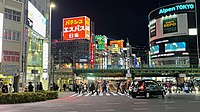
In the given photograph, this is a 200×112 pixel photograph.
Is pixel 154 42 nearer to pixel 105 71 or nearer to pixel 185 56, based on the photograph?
pixel 185 56

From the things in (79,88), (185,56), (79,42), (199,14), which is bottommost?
(79,88)

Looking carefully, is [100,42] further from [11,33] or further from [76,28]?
[11,33]

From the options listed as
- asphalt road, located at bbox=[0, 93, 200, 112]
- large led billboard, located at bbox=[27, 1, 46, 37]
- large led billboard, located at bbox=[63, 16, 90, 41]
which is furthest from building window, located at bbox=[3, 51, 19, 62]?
asphalt road, located at bbox=[0, 93, 200, 112]

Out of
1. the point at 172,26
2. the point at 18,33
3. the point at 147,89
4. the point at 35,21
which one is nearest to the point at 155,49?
the point at 172,26

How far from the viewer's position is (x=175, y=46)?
310 feet

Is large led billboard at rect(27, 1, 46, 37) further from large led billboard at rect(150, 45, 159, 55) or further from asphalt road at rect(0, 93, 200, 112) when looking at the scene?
large led billboard at rect(150, 45, 159, 55)

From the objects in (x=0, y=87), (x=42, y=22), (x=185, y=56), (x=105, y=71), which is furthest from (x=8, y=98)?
(x=185, y=56)

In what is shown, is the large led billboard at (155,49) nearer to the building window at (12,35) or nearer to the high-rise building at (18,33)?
the high-rise building at (18,33)

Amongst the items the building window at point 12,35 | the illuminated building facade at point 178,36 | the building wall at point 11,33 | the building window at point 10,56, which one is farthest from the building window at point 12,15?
the illuminated building facade at point 178,36

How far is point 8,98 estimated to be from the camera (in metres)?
18.2

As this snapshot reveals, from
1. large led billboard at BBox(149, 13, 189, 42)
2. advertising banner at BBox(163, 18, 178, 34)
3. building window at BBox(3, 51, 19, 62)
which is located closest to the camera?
building window at BBox(3, 51, 19, 62)

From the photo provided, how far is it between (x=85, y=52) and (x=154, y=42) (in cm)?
2851

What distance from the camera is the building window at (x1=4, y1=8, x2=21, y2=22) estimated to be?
36.8 m

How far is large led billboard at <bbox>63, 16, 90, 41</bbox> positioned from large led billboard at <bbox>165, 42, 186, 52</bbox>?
171 feet
